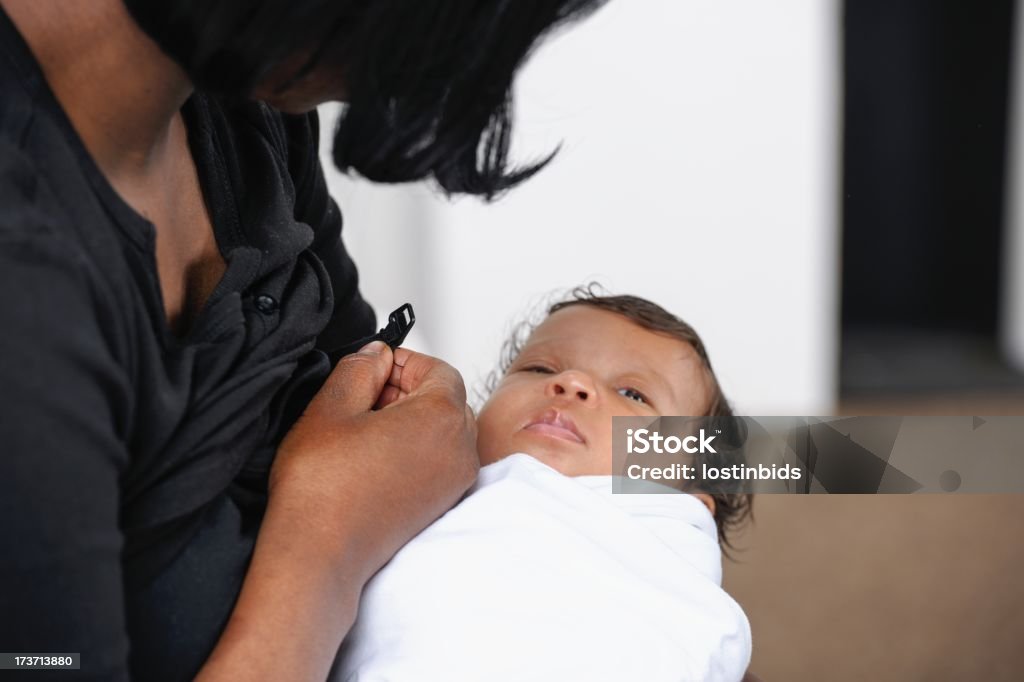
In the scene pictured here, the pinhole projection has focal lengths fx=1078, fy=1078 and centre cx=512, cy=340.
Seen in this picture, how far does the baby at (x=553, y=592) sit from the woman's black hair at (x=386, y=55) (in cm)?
33

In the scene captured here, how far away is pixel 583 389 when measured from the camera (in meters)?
1.23

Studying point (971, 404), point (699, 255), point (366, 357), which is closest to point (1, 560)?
point (366, 357)

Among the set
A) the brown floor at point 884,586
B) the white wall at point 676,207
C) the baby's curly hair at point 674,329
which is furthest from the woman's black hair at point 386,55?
the white wall at point 676,207

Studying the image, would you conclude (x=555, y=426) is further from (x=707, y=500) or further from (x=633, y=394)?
(x=707, y=500)

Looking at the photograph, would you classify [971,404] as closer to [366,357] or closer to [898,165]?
[898,165]

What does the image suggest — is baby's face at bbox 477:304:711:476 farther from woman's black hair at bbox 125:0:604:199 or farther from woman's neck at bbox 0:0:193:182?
woman's neck at bbox 0:0:193:182

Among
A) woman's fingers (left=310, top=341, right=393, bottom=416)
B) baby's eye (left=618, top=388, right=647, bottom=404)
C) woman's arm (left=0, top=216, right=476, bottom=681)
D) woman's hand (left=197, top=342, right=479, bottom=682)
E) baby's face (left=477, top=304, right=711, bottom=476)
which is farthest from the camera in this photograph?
baby's eye (left=618, top=388, right=647, bottom=404)

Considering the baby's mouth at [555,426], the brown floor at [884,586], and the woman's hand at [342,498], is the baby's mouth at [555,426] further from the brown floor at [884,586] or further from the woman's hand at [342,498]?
the brown floor at [884,586]

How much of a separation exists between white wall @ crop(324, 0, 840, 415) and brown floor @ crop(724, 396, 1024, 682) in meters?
0.48

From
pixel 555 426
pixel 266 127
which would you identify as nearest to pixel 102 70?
pixel 266 127

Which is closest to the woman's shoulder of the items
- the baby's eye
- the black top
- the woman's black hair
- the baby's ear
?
the black top

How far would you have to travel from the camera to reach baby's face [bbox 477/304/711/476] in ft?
3.94

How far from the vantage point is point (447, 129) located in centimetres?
71

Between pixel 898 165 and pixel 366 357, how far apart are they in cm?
281
